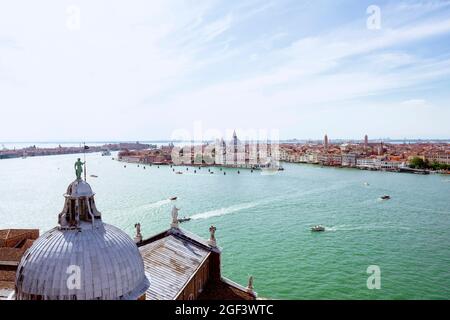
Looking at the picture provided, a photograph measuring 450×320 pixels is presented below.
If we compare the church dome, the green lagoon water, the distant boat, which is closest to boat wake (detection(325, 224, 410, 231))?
the green lagoon water

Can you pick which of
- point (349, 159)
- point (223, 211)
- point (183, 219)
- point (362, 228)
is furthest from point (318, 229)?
point (349, 159)

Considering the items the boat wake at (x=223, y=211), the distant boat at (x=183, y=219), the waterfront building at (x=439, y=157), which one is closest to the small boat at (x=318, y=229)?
the boat wake at (x=223, y=211)

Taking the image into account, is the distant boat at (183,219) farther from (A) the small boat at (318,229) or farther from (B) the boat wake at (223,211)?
(A) the small boat at (318,229)

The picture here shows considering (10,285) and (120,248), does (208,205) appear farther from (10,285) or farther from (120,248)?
(120,248)

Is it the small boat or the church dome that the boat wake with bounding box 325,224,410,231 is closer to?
the small boat

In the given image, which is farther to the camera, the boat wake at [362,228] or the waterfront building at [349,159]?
the waterfront building at [349,159]

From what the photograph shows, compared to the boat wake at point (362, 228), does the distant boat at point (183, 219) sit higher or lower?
higher
